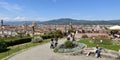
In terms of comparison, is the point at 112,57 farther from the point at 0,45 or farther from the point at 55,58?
the point at 0,45

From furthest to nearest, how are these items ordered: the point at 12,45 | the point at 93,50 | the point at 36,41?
the point at 36,41 → the point at 12,45 → the point at 93,50

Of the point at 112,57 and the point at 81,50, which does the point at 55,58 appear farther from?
the point at 112,57

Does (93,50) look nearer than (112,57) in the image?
No

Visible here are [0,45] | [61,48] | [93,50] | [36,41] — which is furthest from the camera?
[36,41]

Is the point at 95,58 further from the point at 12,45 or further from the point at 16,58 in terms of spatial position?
the point at 12,45

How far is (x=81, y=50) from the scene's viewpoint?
24.1 meters

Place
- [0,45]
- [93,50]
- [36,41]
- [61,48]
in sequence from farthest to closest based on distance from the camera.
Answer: [36,41]
[0,45]
[61,48]
[93,50]

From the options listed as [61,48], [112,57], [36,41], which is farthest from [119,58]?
[36,41]

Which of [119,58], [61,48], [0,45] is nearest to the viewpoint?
[119,58]

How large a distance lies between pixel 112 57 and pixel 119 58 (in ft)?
1.94

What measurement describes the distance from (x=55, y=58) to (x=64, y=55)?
2.02m

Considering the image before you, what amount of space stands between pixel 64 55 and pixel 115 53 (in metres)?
4.61

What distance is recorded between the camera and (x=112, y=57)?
2156 centimetres

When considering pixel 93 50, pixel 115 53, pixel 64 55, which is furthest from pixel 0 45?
pixel 115 53
